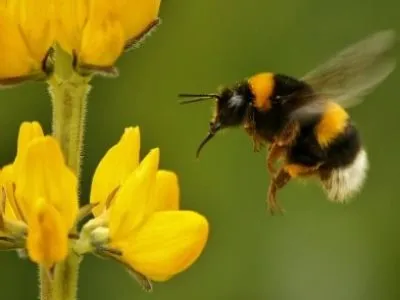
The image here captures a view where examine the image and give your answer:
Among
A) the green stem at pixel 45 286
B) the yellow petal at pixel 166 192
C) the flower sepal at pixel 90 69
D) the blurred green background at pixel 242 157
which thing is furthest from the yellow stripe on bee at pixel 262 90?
the blurred green background at pixel 242 157

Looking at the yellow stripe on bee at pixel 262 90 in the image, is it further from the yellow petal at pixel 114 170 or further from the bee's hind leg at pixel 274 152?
the yellow petal at pixel 114 170

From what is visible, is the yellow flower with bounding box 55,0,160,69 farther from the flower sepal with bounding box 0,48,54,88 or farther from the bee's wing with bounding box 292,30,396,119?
the bee's wing with bounding box 292,30,396,119

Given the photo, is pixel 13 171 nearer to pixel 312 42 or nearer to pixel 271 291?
pixel 271 291

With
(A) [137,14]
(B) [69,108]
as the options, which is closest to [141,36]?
(A) [137,14]

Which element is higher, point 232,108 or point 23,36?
point 23,36

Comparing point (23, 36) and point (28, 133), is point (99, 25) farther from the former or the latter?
point (28, 133)
